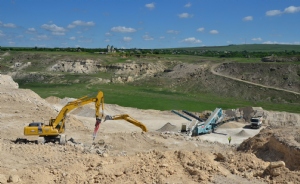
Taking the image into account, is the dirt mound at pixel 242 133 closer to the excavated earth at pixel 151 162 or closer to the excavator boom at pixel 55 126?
the excavated earth at pixel 151 162

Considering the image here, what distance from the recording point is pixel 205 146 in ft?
73.7

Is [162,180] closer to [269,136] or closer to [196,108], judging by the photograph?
[269,136]

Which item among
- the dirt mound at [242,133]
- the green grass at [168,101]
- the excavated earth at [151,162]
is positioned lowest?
the dirt mound at [242,133]

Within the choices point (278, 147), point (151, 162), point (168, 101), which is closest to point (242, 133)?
point (278, 147)

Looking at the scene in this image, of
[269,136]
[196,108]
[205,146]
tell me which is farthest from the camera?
[196,108]

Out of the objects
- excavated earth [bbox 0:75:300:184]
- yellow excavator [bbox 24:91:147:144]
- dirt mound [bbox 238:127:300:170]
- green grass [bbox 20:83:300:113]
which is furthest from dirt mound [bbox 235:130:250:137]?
yellow excavator [bbox 24:91:147:144]


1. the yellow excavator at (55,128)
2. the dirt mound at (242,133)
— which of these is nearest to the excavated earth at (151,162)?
the yellow excavator at (55,128)

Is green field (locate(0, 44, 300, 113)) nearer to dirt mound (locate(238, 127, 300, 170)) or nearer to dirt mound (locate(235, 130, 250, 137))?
dirt mound (locate(235, 130, 250, 137))

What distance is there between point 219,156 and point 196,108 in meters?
29.5

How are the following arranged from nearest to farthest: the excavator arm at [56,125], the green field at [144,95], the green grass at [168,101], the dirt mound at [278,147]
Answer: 1. the dirt mound at [278,147]
2. the excavator arm at [56,125]
3. the green grass at [168,101]
4. the green field at [144,95]

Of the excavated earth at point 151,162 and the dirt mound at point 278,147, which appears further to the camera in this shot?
the dirt mound at point 278,147

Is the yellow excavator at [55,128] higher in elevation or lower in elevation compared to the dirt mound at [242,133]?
higher

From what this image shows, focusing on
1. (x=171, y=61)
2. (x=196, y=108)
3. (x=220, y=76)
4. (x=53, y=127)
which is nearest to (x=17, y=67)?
(x=171, y=61)

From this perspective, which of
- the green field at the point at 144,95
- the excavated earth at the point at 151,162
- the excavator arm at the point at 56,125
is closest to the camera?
the excavated earth at the point at 151,162
